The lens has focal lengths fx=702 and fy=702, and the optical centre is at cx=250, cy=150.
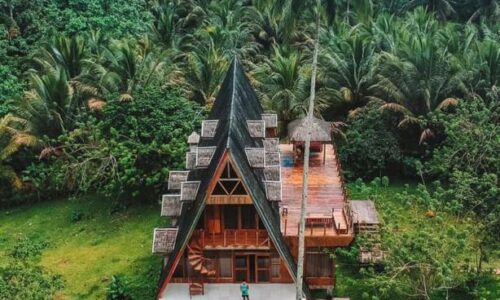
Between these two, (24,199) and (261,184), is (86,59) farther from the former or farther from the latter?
(261,184)

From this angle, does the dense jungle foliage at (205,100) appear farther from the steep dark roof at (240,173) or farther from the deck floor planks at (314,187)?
the steep dark roof at (240,173)

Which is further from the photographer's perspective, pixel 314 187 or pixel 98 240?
pixel 98 240

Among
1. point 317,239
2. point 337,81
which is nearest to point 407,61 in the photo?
point 337,81

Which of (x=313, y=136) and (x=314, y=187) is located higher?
(x=313, y=136)

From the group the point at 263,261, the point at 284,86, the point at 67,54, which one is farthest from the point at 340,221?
the point at 67,54

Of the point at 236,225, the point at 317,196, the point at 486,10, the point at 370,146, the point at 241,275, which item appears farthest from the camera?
the point at 486,10

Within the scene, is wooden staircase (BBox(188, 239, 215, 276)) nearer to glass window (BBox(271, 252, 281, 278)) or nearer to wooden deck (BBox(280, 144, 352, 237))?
glass window (BBox(271, 252, 281, 278))

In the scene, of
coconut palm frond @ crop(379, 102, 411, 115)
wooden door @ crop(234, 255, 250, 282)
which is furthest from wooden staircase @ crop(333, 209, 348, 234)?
coconut palm frond @ crop(379, 102, 411, 115)

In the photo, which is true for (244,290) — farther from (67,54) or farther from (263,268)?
(67,54)
